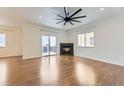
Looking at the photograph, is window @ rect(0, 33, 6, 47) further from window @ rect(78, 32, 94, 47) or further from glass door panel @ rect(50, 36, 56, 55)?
window @ rect(78, 32, 94, 47)

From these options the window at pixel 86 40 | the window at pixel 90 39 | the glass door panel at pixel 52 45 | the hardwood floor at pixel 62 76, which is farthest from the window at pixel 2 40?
the window at pixel 90 39

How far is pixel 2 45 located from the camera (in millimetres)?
8555

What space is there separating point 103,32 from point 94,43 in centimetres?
110

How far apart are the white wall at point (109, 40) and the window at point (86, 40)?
412 millimetres

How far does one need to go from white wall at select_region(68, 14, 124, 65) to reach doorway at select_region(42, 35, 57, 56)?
3.60m

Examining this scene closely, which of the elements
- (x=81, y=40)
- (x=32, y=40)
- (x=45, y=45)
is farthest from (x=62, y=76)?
(x=45, y=45)

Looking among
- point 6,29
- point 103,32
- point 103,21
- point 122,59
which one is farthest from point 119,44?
point 6,29

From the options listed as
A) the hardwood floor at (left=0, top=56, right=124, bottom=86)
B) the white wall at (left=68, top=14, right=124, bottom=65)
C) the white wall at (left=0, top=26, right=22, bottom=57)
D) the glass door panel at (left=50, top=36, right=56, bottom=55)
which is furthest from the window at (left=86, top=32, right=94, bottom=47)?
the white wall at (left=0, top=26, right=22, bottom=57)

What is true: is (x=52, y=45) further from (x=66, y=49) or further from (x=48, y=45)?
(x=66, y=49)

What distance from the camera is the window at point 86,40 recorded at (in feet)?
24.9

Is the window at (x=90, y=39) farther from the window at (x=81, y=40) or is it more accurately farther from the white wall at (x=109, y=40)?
the window at (x=81, y=40)

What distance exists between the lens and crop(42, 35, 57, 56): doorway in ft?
30.1

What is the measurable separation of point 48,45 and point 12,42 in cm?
313
